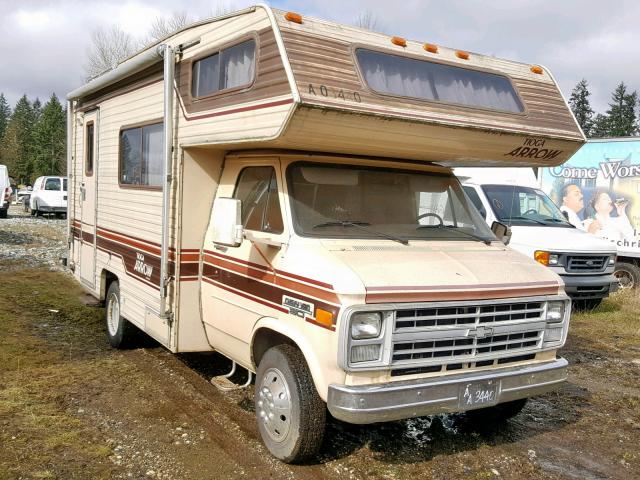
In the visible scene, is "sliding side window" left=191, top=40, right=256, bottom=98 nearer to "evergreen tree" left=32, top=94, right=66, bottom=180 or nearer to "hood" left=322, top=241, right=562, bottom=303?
"hood" left=322, top=241, right=562, bottom=303

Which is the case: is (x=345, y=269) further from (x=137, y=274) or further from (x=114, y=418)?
(x=137, y=274)

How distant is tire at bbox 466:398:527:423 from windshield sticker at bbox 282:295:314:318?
1991mm

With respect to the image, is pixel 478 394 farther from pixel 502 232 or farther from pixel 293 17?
pixel 293 17

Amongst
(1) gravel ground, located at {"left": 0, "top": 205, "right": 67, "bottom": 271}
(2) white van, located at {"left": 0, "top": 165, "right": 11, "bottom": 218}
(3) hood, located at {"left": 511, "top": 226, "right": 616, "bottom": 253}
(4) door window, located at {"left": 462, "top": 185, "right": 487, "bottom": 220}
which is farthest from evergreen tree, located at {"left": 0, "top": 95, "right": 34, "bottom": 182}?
(3) hood, located at {"left": 511, "top": 226, "right": 616, "bottom": 253}

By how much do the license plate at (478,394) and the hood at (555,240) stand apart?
528cm

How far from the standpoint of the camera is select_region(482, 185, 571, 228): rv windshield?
9.81 m

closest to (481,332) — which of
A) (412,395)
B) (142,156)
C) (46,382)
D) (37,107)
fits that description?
(412,395)

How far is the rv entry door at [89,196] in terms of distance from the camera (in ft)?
24.8

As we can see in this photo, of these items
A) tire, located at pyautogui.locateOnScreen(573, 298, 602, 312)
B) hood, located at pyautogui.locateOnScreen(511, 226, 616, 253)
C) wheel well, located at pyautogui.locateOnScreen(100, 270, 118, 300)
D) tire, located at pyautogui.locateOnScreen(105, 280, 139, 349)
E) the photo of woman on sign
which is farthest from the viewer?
the photo of woman on sign

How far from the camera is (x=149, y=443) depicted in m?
4.60

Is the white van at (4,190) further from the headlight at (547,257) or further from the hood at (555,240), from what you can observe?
the headlight at (547,257)

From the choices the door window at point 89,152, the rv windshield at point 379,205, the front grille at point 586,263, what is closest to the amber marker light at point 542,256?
the front grille at point 586,263

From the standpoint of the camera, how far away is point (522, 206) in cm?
1018

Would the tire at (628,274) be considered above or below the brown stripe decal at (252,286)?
below
